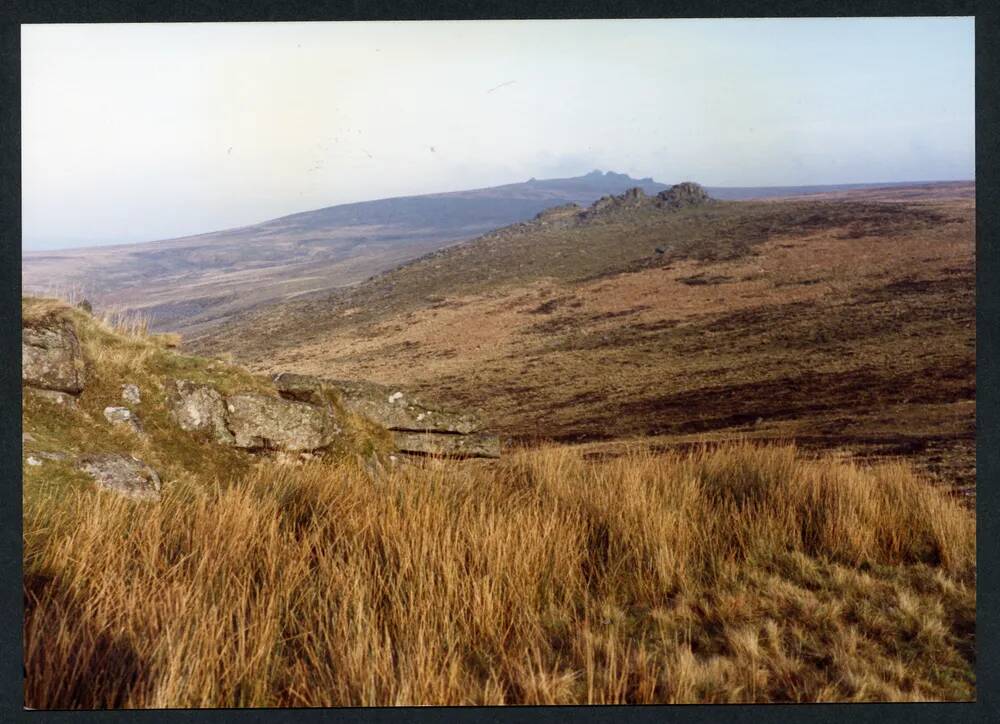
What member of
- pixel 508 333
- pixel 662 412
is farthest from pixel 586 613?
pixel 508 333

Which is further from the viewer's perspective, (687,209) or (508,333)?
(687,209)

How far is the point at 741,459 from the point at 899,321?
49.7ft

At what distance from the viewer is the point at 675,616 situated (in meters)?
3.70

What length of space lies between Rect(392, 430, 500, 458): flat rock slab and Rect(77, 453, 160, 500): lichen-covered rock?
212 cm

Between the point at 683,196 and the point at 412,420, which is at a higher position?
the point at 683,196

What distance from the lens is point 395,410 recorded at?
611 centimetres

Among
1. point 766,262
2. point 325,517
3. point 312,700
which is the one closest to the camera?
point 312,700

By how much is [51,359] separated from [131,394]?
1.65ft

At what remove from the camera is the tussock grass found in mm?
3086

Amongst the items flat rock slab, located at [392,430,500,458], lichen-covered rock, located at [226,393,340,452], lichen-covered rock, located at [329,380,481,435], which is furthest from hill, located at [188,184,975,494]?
lichen-covered rock, located at [226,393,340,452]

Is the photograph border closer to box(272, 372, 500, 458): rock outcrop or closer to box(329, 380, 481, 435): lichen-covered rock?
box(272, 372, 500, 458): rock outcrop

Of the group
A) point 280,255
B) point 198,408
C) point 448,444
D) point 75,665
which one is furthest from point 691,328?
point 280,255

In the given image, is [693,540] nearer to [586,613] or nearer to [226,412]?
[586,613]

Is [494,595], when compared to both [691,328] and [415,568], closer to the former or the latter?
[415,568]
